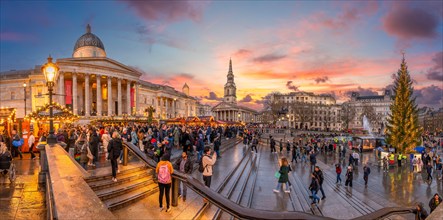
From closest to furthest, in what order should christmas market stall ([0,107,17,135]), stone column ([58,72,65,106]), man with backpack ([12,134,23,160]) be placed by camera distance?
1. man with backpack ([12,134,23,160])
2. christmas market stall ([0,107,17,135])
3. stone column ([58,72,65,106])

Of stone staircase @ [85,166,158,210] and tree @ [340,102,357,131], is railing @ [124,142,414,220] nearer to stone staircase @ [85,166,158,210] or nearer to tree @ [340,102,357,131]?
stone staircase @ [85,166,158,210]

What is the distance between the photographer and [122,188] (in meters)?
7.34

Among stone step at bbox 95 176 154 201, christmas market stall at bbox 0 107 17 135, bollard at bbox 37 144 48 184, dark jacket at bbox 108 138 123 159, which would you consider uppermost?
christmas market stall at bbox 0 107 17 135

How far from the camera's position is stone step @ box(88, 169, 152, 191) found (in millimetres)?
6980

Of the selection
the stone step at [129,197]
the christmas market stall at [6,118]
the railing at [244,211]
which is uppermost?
the christmas market stall at [6,118]

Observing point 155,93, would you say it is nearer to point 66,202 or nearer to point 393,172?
point 393,172

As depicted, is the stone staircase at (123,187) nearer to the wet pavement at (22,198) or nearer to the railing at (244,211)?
the wet pavement at (22,198)

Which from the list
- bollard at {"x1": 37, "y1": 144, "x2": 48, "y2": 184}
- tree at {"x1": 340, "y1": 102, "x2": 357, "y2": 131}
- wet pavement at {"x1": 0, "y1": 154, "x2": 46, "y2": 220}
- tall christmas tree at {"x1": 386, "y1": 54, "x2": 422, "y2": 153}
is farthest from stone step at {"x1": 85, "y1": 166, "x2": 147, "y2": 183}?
tree at {"x1": 340, "y1": 102, "x2": 357, "y2": 131}

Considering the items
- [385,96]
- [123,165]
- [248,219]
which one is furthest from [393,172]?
[385,96]

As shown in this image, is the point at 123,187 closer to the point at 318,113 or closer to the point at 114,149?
the point at 114,149

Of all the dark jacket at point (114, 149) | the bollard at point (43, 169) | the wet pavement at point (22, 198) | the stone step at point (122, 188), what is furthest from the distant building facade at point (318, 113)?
the wet pavement at point (22, 198)

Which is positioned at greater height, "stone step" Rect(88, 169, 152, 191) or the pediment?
the pediment

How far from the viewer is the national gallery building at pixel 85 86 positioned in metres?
46.2

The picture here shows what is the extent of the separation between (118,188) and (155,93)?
6992 centimetres
